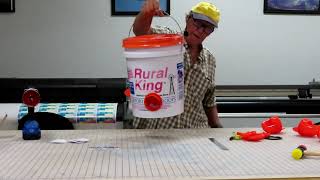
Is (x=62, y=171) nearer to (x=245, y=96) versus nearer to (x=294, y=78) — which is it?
(x=245, y=96)

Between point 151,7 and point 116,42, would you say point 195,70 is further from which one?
point 116,42

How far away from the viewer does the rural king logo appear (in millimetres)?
1211

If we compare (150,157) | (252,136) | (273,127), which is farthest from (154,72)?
(273,127)

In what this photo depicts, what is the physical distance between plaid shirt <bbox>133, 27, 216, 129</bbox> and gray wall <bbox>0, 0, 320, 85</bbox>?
0.97 metres

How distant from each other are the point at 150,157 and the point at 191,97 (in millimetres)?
765

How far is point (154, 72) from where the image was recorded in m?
1.21

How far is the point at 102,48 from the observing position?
107 inches

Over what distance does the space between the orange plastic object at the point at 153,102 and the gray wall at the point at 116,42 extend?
59.9 inches

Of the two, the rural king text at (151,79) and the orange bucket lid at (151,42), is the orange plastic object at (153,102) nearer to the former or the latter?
the rural king text at (151,79)

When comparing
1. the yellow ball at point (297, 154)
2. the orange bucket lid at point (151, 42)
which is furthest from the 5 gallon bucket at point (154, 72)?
the yellow ball at point (297, 154)

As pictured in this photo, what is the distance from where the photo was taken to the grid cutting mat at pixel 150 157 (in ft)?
2.94

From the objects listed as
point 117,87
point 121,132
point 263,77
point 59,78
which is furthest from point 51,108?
point 263,77

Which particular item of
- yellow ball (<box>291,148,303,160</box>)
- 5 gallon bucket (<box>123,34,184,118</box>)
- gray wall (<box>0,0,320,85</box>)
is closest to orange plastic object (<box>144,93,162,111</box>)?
5 gallon bucket (<box>123,34,184,118</box>)

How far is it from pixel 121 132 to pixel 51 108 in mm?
594
